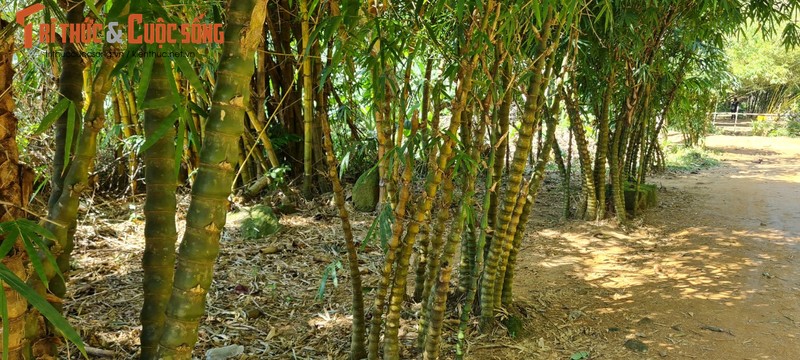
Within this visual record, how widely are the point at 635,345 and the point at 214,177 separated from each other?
233 centimetres

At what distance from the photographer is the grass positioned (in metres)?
9.28

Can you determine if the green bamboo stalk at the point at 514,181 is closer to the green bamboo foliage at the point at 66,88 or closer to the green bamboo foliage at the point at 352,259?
the green bamboo foliage at the point at 352,259

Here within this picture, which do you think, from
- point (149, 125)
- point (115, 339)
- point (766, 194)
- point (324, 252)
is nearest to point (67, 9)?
point (149, 125)

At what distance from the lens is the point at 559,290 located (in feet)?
10.9

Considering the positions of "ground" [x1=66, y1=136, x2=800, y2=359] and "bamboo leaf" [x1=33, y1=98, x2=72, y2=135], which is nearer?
"bamboo leaf" [x1=33, y1=98, x2=72, y2=135]

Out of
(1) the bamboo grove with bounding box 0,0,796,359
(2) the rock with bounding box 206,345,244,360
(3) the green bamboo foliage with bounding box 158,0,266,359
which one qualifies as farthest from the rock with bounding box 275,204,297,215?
(3) the green bamboo foliage with bounding box 158,0,266,359

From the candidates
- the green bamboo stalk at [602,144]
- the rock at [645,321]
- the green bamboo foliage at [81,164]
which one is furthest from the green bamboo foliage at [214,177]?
the green bamboo stalk at [602,144]

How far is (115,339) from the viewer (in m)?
2.33

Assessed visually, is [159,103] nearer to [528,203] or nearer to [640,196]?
[528,203]

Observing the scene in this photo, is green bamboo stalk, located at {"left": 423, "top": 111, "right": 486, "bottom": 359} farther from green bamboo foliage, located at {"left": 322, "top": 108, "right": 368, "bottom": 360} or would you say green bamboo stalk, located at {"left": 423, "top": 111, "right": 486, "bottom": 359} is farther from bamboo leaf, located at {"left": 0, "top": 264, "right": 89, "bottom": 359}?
bamboo leaf, located at {"left": 0, "top": 264, "right": 89, "bottom": 359}

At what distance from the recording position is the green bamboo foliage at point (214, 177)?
3.24ft

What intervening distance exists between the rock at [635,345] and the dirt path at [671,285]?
1.0 inches

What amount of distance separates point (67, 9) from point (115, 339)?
1.49 meters

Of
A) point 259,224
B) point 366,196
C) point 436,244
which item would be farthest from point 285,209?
point 436,244
